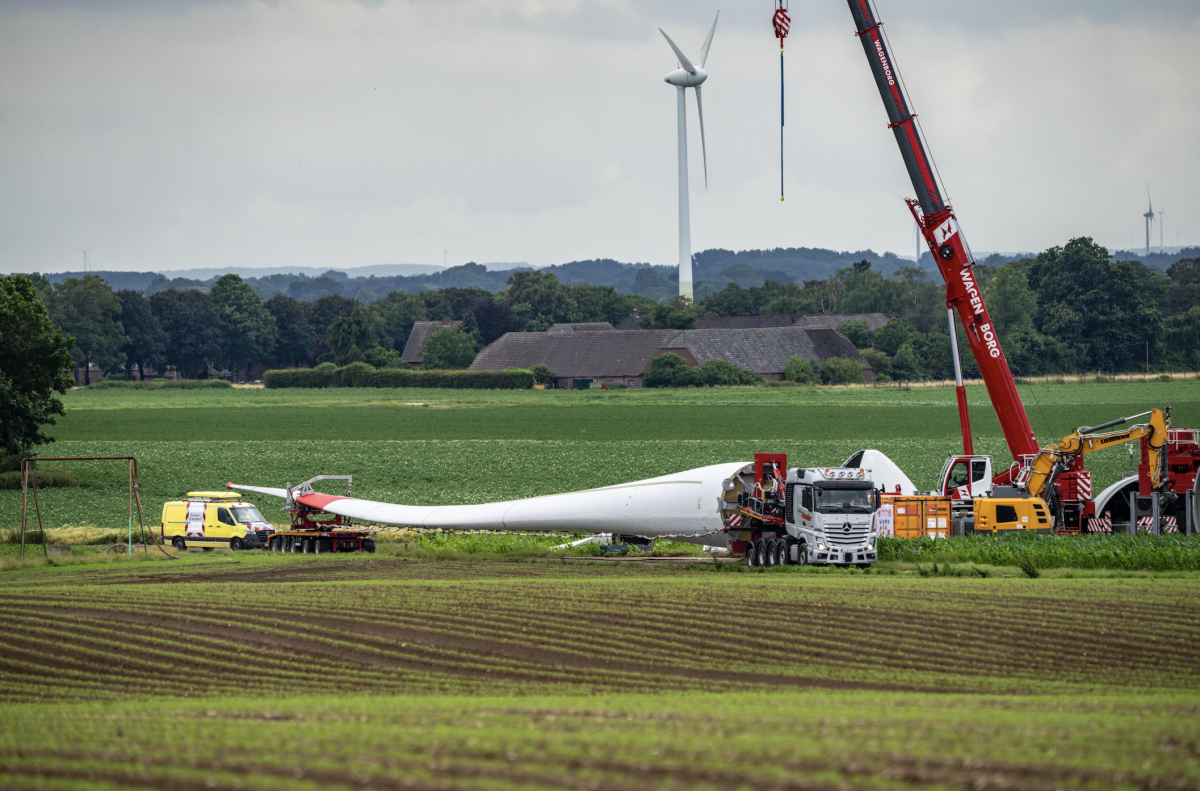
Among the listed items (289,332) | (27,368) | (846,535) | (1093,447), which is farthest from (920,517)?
(289,332)

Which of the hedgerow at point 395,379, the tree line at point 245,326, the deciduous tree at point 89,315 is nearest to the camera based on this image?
the hedgerow at point 395,379

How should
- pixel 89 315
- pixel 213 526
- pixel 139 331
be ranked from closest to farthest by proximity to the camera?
pixel 213 526 < pixel 89 315 < pixel 139 331

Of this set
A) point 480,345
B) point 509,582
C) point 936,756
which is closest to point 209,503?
point 509,582

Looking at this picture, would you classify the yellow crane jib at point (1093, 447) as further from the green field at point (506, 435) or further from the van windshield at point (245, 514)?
the van windshield at point (245, 514)

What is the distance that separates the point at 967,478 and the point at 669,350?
104 metres

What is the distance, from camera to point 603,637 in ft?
56.0

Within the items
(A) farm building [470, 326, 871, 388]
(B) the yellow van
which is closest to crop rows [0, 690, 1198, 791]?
(B) the yellow van

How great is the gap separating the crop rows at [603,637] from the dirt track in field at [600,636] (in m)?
0.05

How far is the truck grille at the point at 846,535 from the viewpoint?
87.7ft

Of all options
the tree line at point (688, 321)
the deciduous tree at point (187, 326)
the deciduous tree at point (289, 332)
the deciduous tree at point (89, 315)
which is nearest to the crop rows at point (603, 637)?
the tree line at point (688, 321)

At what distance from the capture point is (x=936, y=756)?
357 inches

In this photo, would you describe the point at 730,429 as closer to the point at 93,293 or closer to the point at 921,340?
the point at 921,340

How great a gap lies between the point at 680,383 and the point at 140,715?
390ft

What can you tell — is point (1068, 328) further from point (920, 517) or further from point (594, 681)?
point (594, 681)
